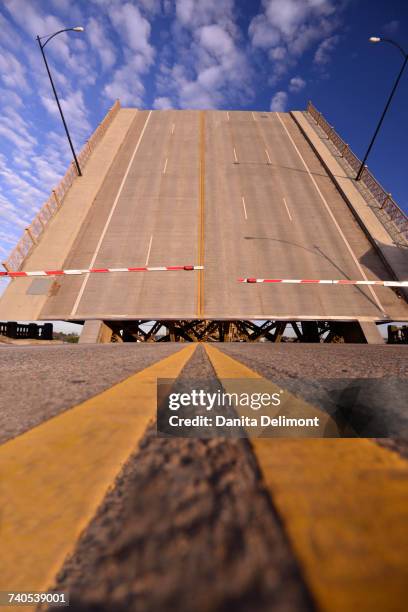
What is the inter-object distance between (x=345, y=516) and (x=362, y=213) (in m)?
13.4

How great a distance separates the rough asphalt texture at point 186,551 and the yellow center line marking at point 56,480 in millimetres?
44

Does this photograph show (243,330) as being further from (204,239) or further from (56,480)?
(56,480)

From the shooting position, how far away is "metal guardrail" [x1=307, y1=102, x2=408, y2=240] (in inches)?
416

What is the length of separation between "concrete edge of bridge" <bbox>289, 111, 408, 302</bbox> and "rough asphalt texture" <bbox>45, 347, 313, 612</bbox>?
33.6 feet

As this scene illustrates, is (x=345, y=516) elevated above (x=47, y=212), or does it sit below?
below

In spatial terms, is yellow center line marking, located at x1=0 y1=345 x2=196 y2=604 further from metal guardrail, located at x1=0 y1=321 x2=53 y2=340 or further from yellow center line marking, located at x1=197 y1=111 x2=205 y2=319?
metal guardrail, located at x1=0 y1=321 x2=53 y2=340

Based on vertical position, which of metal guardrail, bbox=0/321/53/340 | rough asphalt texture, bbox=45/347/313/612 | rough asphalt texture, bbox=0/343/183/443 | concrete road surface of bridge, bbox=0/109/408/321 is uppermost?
concrete road surface of bridge, bbox=0/109/408/321

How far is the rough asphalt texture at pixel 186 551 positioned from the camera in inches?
12.5

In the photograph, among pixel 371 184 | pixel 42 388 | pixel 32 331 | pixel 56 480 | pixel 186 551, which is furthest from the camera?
pixel 371 184

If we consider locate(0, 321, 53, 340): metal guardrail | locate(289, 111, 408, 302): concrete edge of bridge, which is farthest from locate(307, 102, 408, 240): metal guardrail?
locate(0, 321, 53, 340): metal guardrail

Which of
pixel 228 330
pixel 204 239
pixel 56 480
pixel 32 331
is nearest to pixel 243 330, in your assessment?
pixel 228 330

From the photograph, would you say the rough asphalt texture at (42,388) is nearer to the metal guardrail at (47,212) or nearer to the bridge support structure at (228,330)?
the bridge support structure at (228,330)

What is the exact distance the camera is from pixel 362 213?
448 inches

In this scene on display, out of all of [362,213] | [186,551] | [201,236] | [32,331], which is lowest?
[186,551]
